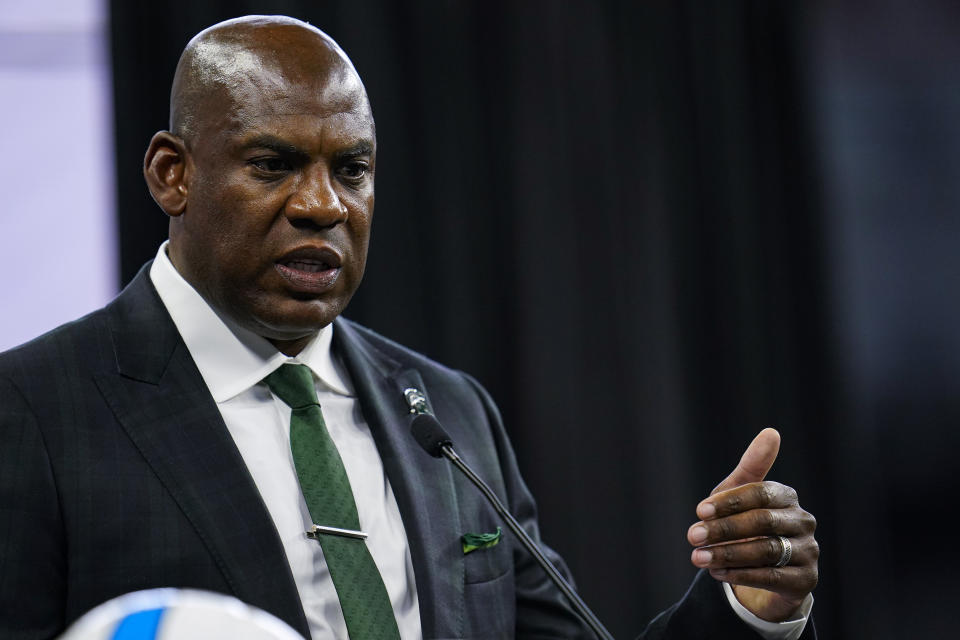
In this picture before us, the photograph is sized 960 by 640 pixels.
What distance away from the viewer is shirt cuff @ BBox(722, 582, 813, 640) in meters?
1.70

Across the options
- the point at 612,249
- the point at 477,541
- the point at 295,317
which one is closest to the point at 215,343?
the point at 295,317

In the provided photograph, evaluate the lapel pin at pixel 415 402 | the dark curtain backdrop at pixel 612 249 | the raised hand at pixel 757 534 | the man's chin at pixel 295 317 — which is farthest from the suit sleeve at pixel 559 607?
the dark curtain backdrop at pixel 612 249

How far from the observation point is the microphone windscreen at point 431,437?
159 centimetres

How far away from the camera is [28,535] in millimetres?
1461

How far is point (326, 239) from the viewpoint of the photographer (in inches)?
67.2

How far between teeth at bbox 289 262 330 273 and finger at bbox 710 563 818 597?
2.44 ft

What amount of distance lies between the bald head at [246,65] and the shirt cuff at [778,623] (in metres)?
1.00

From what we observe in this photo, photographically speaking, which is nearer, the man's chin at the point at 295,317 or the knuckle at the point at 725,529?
the knuckle at the point at 725,529

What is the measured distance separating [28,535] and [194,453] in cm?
24

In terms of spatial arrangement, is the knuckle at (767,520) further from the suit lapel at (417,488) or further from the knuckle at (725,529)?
the suit lapel at (417,488)

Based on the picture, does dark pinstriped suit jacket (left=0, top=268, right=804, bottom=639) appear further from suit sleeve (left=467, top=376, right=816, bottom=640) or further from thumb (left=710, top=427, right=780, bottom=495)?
thumb (left=710, top=427, right=780, bottom=495)

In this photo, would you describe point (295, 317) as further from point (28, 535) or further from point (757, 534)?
point (757, 534)

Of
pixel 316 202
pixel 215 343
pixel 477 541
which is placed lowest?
pixel 477 541

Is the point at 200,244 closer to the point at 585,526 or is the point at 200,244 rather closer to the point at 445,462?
the point at 445,462
